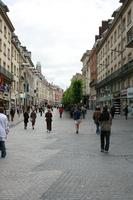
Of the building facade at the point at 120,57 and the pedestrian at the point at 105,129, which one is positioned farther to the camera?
the building facade at the point at 120,57

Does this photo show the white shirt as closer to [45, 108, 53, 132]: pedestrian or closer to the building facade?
[45, 108, 53, 132]: pedestrian

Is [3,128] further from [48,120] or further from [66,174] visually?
[48,120]

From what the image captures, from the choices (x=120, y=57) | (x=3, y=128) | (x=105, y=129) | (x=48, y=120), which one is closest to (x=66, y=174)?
(x=3, y=128)

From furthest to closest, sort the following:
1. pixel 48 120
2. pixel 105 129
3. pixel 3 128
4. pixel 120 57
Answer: pixel 120 57, pixel 48 120, pixel 105 129, pixel 3 128

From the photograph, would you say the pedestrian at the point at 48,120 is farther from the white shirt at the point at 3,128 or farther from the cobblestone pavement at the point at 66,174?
the white shirt at the point at 3,128

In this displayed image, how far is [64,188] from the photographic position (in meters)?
7.58

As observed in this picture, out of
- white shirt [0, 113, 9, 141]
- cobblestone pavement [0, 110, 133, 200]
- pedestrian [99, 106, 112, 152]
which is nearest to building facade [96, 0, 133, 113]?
pedestrian [99, 106, 112, 152]

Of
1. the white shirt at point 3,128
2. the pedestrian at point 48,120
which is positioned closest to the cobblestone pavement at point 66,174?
the white shirt at point 3,128

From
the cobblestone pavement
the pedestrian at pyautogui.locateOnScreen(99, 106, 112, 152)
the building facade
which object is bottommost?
the cobblestone pavement

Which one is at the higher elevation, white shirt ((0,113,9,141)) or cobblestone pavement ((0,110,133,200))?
white shirt ((0,113,9,141))

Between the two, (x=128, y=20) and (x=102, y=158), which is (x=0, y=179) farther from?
(x=128, y=20)

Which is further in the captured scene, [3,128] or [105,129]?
[105,129]

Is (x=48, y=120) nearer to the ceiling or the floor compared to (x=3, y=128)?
nearer to the floor

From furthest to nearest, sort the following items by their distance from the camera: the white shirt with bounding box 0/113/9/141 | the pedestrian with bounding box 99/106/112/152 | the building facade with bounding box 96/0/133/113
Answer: the building facade with bounding box 96/0/133/113 → the pedestrian with bounding box 99/106/112/152 → the white shirt with bounding box 0/113/9/141
